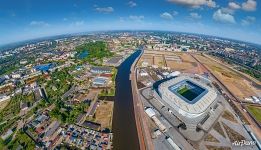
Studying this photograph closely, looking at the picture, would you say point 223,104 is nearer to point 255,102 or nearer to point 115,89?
point 255,102

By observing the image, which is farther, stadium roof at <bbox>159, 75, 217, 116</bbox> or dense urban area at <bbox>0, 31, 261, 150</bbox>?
stadium roof at <bbox>159, 75, 217, 116</bbox>

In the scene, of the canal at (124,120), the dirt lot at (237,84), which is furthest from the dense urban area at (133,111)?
the canal at (124,120)

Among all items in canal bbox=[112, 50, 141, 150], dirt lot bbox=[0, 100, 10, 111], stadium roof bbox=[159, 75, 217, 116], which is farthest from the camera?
dirt lot bbox=[0, 100, 10, 111]
